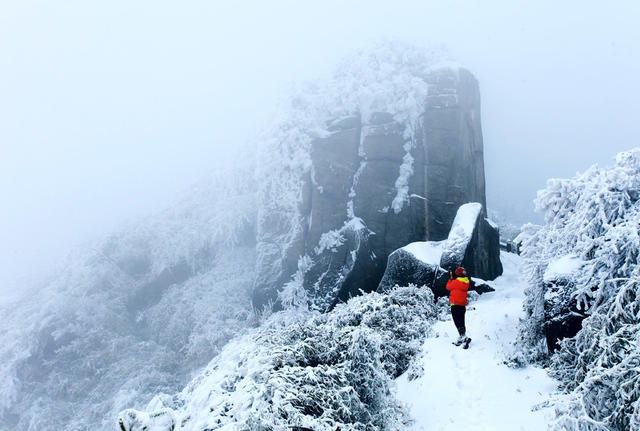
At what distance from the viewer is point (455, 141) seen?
74.8 feet

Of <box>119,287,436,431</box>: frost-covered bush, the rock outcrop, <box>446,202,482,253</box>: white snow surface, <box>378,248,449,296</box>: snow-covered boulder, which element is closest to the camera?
<box>119,287,436,431</box>: frost-covered bush

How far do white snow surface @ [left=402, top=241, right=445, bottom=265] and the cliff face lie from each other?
5173mm

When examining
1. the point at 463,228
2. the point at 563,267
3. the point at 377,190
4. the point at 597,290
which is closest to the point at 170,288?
the point at 377,190

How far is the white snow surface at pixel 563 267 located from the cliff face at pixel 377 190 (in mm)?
14293

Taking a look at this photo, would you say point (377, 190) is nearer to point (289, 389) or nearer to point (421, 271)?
point (421, 271)

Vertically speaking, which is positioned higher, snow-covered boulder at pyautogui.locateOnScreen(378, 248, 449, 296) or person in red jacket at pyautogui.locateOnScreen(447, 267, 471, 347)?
person in red jacket at pyautogui.locateOnScreen(447, 267, 471, 347)

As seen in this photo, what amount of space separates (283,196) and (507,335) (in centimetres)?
1925

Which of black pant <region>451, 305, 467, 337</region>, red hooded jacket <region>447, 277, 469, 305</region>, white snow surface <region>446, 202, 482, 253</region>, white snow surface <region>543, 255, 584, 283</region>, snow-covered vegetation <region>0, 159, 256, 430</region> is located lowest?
snow-covered vegetation <region>0, 159, 256, 430</region>

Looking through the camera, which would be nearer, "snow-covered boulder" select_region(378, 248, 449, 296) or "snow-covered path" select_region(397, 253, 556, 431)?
"snow-covered path" select_region(397, 253, 556, 431)

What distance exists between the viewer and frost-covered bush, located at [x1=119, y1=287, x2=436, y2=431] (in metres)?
4.13

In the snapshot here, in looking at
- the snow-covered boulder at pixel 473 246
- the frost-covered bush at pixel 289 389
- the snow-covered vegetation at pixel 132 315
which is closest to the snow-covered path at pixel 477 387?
the frost-covered bush at pixel 289 389

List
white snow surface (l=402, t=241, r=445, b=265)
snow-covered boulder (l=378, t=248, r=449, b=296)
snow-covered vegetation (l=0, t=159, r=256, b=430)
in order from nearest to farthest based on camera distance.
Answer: snow-covered boulder (l=378, t=248, r=449, b=296) < white snow surface (l=402, t=241, r=445, b=265) < snow-covered vegetation (l=0, t=159, r=256, b=430)

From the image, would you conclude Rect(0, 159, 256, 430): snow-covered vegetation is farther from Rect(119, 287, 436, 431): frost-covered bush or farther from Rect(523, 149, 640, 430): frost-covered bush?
Rect(523, 149, 640, 430): frost-covered bush

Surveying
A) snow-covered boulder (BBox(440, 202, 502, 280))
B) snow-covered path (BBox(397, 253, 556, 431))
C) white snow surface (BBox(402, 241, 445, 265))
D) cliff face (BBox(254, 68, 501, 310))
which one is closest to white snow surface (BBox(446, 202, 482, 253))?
snow-covered boulder (BBox(440, 202, 502, 280))
